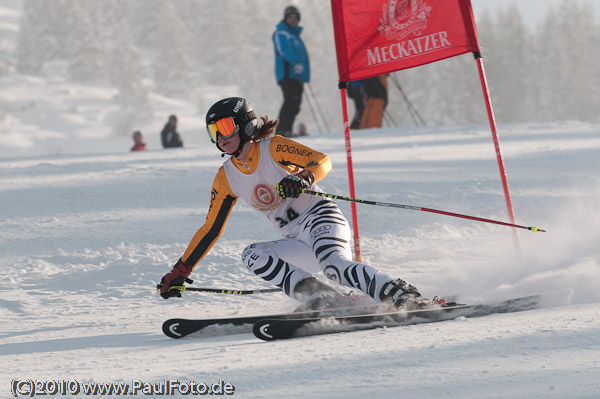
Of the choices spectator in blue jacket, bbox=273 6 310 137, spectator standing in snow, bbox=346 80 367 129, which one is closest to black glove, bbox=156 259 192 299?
spectator in blue jacket, bbox=273 6 310 137

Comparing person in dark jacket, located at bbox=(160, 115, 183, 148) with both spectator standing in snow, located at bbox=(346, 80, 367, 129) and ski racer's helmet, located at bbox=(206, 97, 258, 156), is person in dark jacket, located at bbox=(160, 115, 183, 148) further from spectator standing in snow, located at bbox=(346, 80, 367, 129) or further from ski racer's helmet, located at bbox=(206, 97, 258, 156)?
ski racer's helmet, located at bbox=(206, 97, 258, 156)

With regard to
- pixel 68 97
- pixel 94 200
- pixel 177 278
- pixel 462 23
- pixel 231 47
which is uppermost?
pixel 231 47

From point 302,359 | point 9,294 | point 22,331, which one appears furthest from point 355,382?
point 9,294

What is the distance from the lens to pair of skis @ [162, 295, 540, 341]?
3.37 m

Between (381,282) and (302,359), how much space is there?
3.21ft

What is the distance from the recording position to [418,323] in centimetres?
351

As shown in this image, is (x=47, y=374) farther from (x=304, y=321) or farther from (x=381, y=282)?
(x=381, y=282)

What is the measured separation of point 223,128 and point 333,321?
127 centimetres

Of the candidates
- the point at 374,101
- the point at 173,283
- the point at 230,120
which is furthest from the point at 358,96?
the point at 173,283

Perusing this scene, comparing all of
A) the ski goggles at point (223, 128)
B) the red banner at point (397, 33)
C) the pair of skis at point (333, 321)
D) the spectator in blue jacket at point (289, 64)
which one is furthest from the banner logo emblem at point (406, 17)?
the spectator in blue jacket at point (289, 64)

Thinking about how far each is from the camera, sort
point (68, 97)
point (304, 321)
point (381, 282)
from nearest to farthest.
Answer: point (304, 321)
point (381, 282)
point (68, 97)

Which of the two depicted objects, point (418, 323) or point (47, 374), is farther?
Answer: point (418, 323)

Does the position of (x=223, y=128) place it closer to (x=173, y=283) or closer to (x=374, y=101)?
(x=173, y=283)

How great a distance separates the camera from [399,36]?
5367mm
